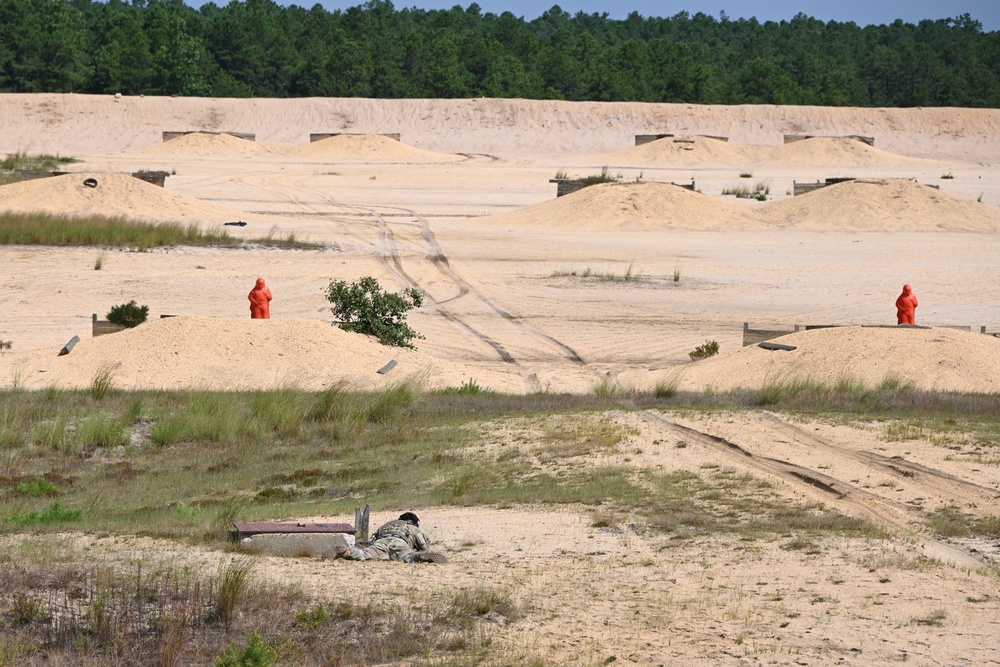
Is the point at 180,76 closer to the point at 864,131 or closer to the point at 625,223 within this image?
the point at 864,131

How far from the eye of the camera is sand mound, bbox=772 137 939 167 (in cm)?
5375

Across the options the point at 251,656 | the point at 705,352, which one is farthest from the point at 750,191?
the point at 251,656

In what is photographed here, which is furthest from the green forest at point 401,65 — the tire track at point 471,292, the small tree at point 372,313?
the small tree at point 372,313

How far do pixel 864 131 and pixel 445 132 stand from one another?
21851 millimetres

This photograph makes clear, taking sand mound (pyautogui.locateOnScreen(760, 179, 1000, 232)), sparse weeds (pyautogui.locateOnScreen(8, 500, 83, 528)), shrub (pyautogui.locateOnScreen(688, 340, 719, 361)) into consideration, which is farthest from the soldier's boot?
sand mound (pyautogui.locateOnScreen(760, 179, 1000, 232))

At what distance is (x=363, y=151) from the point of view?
55.3 m

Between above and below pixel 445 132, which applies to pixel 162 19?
above

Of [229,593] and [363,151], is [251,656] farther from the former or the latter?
[363,151]

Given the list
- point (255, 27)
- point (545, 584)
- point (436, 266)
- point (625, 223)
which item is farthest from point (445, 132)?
point (545, 584)

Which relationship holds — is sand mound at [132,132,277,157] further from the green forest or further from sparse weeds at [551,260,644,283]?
sparse weeds at [551,260,644,283]

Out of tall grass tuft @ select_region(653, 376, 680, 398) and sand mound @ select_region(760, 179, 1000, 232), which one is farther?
sand mound @ select_region(760, 179, 1000, 232)

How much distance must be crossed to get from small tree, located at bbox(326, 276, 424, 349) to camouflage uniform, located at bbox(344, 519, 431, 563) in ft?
29.5

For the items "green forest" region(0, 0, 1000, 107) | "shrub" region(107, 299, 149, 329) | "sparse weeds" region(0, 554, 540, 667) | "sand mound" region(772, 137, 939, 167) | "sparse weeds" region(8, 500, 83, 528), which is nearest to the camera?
"sparse weeds" region(0, 554, 540, 667)

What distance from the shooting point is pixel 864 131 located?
6994 cm
